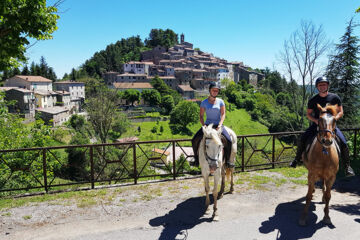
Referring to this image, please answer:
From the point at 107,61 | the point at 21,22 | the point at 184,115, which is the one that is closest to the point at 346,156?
the point at 21,22

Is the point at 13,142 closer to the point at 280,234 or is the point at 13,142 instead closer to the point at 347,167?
the point at 280,234

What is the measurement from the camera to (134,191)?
288 inches

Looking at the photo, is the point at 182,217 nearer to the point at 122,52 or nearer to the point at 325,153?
the point at 325,153

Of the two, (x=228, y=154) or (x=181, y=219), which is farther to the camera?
(x=228, y=154)

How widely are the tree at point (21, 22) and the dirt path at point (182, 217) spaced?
4360 millimetres

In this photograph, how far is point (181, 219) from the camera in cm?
559

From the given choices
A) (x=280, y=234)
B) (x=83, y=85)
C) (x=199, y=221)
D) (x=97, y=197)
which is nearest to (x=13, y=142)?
(x=97, y=197)

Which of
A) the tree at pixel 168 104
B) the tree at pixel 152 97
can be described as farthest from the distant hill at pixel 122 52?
the tree at pixel 168 104

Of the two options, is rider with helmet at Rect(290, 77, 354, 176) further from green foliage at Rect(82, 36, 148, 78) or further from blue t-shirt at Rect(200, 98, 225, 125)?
green foliage at Rect(82, 36, 148, 78)

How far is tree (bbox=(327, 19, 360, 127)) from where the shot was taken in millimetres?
23047

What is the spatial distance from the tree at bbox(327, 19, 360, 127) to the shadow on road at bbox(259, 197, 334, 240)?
843 inches

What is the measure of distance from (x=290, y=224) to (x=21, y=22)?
8340 mm

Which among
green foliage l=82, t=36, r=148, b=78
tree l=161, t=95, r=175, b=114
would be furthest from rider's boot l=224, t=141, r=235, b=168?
green foliage l=82, t=36, r=148, b=78

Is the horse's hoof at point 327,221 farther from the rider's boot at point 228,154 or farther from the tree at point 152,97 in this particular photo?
the tree at point 152,97
